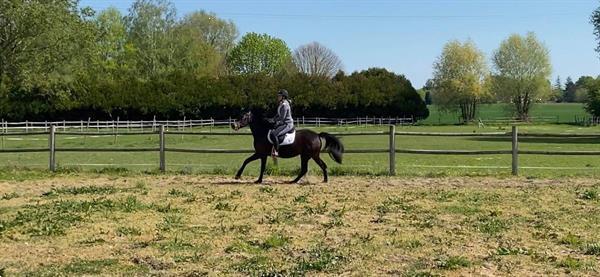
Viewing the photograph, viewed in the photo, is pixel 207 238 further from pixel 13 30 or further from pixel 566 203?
pixel 13 30

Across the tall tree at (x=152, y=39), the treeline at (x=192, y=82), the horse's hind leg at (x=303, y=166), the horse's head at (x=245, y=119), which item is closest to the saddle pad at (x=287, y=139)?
the horse's hind leg at (x=303, y=166)

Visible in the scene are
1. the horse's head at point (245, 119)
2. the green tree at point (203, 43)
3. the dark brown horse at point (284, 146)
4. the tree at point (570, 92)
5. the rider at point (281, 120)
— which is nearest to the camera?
the rider at point (281, 120)

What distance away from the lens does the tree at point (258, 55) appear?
264 ft

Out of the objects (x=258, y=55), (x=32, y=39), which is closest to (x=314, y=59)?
(x=258, y=55)

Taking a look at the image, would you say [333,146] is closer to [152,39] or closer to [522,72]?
[152,39]

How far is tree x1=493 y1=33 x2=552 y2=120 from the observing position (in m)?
78.7

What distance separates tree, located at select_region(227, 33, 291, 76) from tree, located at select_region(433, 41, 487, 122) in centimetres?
2017

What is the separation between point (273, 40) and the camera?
271ft

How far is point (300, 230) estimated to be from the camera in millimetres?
7801

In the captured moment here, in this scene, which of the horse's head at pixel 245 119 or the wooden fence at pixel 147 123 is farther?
the wooden fence at pixel 147 123

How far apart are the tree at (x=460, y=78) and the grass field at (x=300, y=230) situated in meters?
71.3

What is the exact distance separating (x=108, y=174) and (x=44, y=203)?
479 centimetres

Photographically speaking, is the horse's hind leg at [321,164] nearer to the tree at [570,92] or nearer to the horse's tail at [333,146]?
the horse's tail at [333,146]

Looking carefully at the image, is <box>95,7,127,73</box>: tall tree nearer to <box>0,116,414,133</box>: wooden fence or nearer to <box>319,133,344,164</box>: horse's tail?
<box>0,116,414,133</box>: wooden fence
